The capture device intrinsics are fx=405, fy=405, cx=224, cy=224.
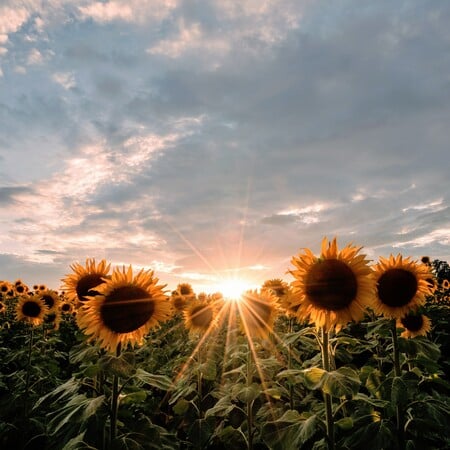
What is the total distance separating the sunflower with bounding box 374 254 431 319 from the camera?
5.24m

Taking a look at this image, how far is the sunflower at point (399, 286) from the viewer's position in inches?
206

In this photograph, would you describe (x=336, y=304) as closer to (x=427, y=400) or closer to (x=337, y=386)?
(x=337, y=386)

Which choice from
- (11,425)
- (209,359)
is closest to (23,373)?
(11,425)

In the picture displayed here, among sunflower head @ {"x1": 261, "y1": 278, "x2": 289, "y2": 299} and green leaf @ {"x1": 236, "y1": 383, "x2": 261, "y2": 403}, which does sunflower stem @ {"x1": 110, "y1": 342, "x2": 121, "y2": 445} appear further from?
sunflower head @ {"x1": 261, "y1": 278, "x2": 289, "y2": 299}

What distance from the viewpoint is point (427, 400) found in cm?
498

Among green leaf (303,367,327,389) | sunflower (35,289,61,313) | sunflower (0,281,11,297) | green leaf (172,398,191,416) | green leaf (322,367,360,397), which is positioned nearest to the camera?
green leaf (322,367,360,397)

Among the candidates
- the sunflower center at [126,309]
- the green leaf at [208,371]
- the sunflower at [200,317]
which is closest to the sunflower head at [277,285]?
the sunflower at [200,317]

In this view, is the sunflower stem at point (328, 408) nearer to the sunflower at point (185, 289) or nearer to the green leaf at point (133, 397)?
the green leaf at point (133, 397)

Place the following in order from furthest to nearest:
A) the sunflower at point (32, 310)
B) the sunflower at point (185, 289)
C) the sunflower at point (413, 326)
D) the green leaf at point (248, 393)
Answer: the sunflower at point (185, 289), the sunflower at point (32, 310), the sunflower at point (413, 326), the green leaf at point (248, 393)

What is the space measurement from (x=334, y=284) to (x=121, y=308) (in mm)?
2334

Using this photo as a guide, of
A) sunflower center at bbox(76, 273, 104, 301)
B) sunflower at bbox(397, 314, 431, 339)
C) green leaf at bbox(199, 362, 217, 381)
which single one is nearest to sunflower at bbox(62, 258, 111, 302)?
sunflower center at bbox(76, 273, 104, 301)

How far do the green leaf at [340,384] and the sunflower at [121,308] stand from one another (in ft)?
6.46

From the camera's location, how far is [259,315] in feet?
20.7

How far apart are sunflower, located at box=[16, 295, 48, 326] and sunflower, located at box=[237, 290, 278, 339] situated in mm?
6219
